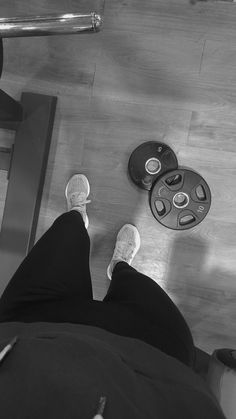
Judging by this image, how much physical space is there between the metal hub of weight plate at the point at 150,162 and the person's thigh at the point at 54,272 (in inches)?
10.9

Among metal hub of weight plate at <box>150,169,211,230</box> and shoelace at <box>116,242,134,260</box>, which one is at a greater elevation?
metal hub of weight plate at <box>150,169,211,230</box>

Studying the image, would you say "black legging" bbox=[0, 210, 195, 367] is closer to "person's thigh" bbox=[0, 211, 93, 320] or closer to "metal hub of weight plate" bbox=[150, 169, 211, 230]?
"person's thigh" bbox=[0, 211, 93, 320]

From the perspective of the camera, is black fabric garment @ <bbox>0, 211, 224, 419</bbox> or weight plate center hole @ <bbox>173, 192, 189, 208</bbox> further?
weight plate center hole @ <bbox>173, 192, 189, 208</bbox>

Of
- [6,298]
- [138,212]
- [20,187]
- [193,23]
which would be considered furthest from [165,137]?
[6,298]

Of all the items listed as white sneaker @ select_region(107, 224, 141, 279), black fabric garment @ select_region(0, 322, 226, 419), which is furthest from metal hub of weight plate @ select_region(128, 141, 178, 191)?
black fabric garment @ select_region(0, 322, 226, 419)

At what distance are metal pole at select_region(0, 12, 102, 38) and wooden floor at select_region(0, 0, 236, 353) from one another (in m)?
0.66

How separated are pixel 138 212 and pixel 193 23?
0.57 m

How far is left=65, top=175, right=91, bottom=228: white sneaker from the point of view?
1.18 metres

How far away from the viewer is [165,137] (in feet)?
3.92

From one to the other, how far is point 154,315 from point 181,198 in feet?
1.37

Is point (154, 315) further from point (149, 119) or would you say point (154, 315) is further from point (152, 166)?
point (149, 119)

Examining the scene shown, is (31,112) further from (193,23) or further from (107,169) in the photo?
(193,23)

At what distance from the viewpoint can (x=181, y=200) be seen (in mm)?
1174

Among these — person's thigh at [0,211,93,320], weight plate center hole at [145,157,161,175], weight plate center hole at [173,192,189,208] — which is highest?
weight plate center hole at [145,157,161,175]
